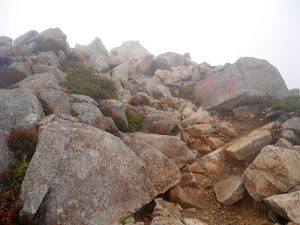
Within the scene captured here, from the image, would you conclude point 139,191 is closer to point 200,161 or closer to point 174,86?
point 200,161

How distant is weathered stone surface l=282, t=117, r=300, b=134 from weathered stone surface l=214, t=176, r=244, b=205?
5.55 meters

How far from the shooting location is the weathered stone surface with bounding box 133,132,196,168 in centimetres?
1374

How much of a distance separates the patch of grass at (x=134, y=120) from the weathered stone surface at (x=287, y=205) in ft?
25.5

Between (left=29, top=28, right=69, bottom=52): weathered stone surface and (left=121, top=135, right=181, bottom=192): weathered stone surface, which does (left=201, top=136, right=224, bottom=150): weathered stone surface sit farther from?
(left=29, top=28, right=69, bottom=52): weathered stone surface

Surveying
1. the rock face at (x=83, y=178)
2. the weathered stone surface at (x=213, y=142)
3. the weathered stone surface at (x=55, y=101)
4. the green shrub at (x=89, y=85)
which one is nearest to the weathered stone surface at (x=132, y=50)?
the green shrub at (x=89, y=85)

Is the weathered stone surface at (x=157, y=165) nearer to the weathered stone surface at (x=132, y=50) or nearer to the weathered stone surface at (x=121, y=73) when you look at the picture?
the weathered stone surface at (x=121, y=73)

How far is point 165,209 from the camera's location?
→ 10445mm

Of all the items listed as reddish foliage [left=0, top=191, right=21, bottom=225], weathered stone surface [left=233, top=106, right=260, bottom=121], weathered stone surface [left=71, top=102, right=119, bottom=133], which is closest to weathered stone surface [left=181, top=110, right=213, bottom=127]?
weathered stone surface [left=233, top=106, right=260, bottom=121]

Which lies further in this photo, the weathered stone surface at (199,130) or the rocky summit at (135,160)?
the weathered stone surface at (199,130)

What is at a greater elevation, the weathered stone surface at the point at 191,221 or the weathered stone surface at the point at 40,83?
the weathered stone surface at the point at 40,83

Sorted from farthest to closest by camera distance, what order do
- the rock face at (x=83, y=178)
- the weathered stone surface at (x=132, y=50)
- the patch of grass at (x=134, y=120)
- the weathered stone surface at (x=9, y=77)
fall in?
the weathered stone surface at (x=132, y=50), the weathered stone surface at (x=9, y=77), the patch of grass at (x=134, y=120), the rock face at (x=83, y=178)

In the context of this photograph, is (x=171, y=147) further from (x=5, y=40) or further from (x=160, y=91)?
(x=5, y=40)

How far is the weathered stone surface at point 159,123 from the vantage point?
51.5 ft

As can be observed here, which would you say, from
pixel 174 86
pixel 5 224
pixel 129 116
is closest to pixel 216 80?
pixel 174 86
